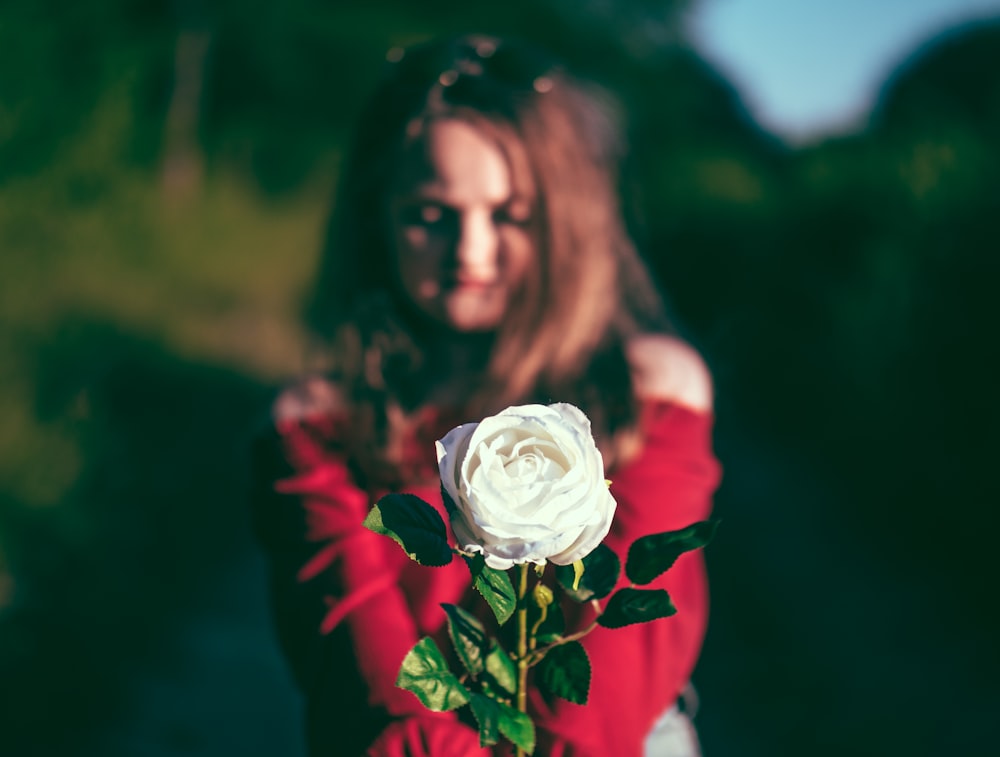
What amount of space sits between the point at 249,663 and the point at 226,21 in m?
17.1

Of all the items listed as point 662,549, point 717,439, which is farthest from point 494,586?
point 717,439

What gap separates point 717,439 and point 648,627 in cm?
632

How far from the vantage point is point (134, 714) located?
3951mm

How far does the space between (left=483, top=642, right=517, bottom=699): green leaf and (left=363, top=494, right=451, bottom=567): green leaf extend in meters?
0.14

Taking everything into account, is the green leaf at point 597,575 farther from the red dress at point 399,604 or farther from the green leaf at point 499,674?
the red dress at point 399,604

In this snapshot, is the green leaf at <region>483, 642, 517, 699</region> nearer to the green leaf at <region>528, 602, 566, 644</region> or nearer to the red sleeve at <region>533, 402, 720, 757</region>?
the green leaf at <region>528, 602, 566, 644</region>

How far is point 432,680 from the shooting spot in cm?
103

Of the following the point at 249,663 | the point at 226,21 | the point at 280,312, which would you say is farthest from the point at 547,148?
the point at 226,21

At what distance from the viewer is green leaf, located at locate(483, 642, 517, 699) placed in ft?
3.51

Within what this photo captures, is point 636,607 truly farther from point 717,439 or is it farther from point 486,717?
point 717,439

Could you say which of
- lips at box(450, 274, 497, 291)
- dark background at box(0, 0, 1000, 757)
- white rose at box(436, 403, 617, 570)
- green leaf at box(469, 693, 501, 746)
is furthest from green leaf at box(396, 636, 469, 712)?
dark background at box(0, 0, 1000, 757)

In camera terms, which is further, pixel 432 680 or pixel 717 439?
pixel 717 439

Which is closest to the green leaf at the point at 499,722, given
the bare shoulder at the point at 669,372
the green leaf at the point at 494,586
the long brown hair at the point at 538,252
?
the green leaf at the point at 494,586

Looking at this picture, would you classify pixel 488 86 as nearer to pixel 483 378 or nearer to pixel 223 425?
pixel 483 378
